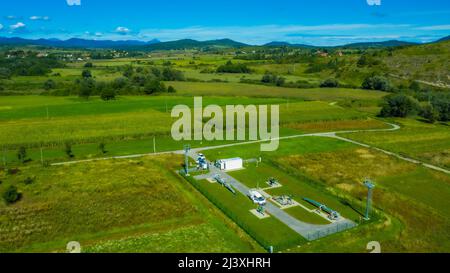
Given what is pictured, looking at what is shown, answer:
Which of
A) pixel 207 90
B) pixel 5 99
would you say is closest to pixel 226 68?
pixel 207 90

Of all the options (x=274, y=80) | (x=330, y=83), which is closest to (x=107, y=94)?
(x=274, y=80)

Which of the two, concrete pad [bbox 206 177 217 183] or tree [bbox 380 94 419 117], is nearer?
concrete pad [bbox 206 177 217 183]

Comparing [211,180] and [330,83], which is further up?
[330,83]

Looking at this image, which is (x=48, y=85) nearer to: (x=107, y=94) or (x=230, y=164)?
(x=107, y=94)

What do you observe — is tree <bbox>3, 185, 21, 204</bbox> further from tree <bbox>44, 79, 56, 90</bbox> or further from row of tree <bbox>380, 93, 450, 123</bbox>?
tree <bbox>44, 79, 56, 90</bbox>

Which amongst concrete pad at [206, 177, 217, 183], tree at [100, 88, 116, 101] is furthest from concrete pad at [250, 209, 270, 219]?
tree at [100, 88, 116, 101]
